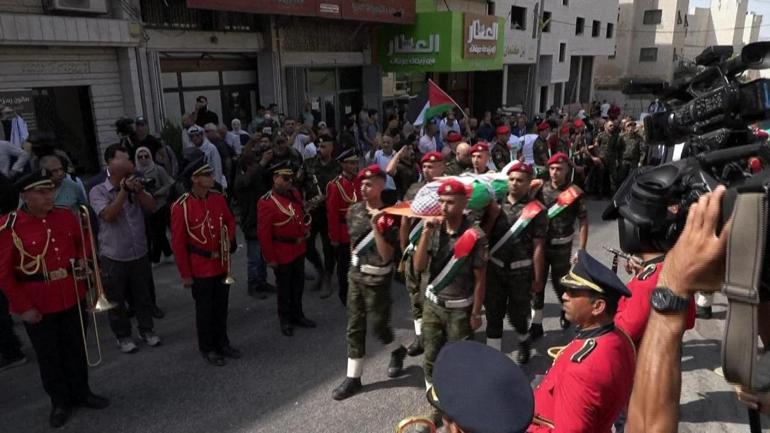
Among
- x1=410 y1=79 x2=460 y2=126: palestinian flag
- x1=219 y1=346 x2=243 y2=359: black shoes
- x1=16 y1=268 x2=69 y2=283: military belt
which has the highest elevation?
x1=410 y1=79 x2=460 y2=126: palestinian flag

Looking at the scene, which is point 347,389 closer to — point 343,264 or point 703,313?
point 343,264

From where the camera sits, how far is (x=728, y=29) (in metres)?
51.4

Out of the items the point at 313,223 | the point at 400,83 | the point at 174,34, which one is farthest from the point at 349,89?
the point at 313,223

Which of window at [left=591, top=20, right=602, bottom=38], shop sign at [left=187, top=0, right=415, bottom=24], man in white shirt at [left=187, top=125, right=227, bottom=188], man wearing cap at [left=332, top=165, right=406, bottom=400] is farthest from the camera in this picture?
window at [left=591, top=20, right=602, bottom=38]

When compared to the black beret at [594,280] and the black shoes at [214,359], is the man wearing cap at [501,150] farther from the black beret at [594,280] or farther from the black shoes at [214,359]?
the black beret at [594,280]

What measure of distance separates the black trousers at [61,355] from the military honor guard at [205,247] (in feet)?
3.16

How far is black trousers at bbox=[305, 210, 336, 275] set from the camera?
682 centimetres

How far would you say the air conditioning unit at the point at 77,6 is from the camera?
822 cm

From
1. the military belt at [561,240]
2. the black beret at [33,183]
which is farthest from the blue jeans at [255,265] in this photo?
the military belt at [561,240]

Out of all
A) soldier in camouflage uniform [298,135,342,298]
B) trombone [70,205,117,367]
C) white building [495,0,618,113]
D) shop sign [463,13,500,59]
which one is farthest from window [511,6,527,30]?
trombone [70,205,117,367]

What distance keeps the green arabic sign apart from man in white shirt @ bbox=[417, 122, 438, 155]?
447cm

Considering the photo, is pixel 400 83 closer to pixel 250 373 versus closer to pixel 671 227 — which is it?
pixel 250 373

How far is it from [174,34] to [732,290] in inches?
438

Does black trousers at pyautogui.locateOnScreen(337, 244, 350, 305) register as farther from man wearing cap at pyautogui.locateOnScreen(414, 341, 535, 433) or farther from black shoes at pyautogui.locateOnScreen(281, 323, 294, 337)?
man wearing cap at pyautogui.locateOnScreen(414, 341, 535, 433)
